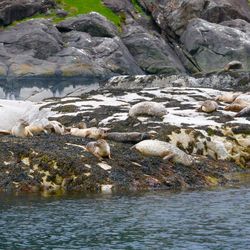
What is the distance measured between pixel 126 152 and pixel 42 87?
43.9 metres

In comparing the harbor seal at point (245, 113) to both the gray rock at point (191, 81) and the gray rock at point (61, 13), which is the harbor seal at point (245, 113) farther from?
the gray rock at point (61, 13)

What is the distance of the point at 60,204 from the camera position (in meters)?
31.0

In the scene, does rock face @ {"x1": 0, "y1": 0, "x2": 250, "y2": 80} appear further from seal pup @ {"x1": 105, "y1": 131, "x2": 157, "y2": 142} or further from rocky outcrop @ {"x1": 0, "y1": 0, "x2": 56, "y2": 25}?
seal pup @ {"x1": 105, "y1": 131, "x2": 157, "y2": 142}

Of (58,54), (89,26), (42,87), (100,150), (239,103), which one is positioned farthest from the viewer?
(89,26)

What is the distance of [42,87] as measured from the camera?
81.6 metres

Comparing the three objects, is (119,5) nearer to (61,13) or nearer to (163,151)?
(61,13)

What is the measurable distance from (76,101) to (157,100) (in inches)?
282

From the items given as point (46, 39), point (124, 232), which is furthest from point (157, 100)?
point (46, 39)

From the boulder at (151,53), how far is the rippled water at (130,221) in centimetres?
5924

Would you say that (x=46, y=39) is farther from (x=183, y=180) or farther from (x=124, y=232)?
(x=124, y=232)

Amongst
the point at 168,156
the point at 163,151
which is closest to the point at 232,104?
the point at 163,151

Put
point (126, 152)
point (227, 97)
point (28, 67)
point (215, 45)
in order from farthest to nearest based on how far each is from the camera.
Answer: point (215, 45) → point (28, 67) → point (227, 97) → point (126, 152)

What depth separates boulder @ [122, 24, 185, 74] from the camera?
9275 cm

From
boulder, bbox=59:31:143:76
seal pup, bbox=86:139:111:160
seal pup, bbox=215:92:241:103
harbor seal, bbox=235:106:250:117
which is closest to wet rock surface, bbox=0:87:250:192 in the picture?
seal pup, bbox=86:139:111:160
